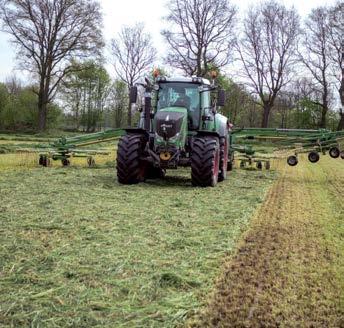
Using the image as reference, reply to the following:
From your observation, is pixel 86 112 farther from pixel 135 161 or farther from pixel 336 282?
pixel 336 282

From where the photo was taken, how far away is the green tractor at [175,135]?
10.1m

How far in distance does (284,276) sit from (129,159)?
616 cm

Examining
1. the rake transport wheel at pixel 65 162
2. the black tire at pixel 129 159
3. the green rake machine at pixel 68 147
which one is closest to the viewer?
the black tire at pixel 129 159

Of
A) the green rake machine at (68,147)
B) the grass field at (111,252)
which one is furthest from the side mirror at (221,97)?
the green rake machine at (68,147)

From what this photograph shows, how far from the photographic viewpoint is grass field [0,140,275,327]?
3.49 m

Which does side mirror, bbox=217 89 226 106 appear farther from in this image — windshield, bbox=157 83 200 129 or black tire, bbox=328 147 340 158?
black tire, bbox=328 147 340 158

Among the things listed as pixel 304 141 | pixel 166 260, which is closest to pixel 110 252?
pixel 166 260

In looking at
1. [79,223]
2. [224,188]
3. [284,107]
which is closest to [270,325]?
[79,223]

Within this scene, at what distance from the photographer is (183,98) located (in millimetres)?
11242

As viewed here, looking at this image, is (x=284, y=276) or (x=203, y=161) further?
(x=203, y=161)

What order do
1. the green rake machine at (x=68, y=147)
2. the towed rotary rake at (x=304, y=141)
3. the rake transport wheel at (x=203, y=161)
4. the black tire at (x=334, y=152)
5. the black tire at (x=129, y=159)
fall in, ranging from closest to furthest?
the rake transport wheel at (x=203, y=161) < the black tire at (x=129, y=159) < the black tire at (x=334, y=152) < the towed rotary rake at (x=304, y=141) < the green rake machine at (x=68, y=147)

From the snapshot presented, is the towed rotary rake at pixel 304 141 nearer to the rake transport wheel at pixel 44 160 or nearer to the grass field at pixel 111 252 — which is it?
the grass field at pixel 111 252

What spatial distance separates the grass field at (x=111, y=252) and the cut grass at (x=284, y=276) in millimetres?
189

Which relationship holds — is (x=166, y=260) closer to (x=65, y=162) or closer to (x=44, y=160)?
(x=44, y=160)
